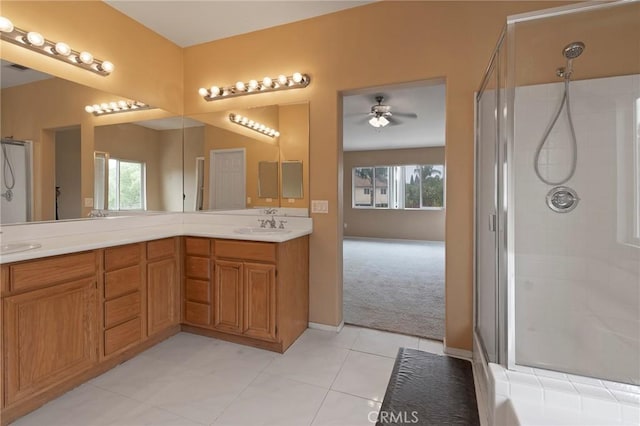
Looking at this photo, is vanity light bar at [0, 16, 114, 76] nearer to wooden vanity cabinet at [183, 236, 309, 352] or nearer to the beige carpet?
wooden vanity cabinet at [183, 236, 309, 352]

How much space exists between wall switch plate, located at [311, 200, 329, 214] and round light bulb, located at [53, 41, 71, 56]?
7.02 ft

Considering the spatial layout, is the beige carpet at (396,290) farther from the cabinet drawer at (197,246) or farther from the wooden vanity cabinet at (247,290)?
the cabinet drawer at (197,246)

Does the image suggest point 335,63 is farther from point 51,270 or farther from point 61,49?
point 51,270

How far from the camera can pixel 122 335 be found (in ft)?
6.52

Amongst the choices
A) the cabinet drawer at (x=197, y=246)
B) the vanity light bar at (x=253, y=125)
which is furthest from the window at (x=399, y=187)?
the cabinet drawer at (x=197, y=246)

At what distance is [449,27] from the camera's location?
2.17 m

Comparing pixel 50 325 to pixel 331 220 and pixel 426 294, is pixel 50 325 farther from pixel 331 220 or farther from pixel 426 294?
pixel 426 294

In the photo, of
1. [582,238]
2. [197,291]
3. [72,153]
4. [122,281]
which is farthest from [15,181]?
[582,238]

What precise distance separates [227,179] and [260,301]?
134 centimetres

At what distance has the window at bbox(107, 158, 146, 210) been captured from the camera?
2473 millimetres

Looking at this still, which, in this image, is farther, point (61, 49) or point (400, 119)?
point (400, 119)

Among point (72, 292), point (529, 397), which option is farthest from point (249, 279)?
point (529, 397)

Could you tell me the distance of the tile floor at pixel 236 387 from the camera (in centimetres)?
154

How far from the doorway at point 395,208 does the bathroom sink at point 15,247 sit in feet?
7.95
